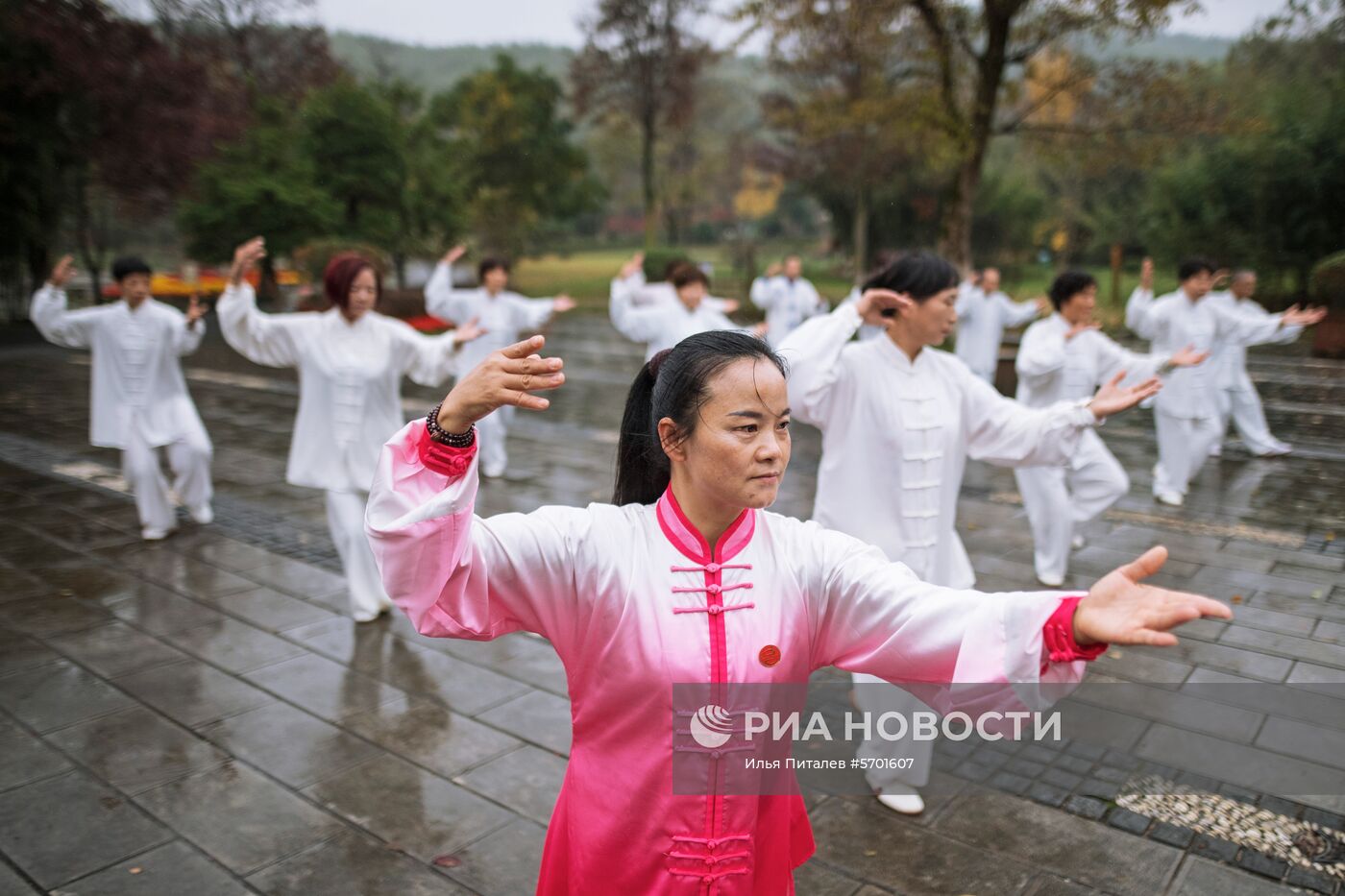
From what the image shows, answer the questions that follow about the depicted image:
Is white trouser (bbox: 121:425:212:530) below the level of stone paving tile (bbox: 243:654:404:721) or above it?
above

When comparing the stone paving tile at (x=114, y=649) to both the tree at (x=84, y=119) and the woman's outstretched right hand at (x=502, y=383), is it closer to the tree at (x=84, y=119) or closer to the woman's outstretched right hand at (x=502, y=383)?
the woman's outstretched right hand at (x=502, y=383)

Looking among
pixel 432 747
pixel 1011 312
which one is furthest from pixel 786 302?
pixel 432 747

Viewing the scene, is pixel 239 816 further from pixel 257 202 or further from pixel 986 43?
pixel 257 202

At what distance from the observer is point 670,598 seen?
192cm

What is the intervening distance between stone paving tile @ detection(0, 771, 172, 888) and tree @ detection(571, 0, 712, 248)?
34335 mm

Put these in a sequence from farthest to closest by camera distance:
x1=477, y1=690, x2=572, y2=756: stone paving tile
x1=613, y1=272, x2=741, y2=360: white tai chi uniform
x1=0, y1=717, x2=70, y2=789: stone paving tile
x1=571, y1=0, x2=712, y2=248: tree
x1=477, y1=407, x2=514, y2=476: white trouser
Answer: x1=571, y1=0, x2=712, y2=248: tree < x1=477, y1=407, x2=514, y2=476: white trouser < x1=613, y1=272, x2=741, y2=360: white tai chi uniform < x1=477, y1=690, x2=572, y2=756: stone paving tile < x1=0, y1=717, x2=70, y2=789: stone paving tile

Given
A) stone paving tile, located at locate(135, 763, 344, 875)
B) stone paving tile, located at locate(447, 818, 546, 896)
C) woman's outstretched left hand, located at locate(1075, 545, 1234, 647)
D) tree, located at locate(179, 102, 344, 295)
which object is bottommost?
stone paving tile, located at locate(447, 818, 546, 896)

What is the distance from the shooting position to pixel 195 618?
17.8ft

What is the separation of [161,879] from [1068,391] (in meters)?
6.23

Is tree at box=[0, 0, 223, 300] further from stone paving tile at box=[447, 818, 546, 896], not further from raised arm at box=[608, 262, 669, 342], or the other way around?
stone paving tile at box=[447, 818, 546, 896]

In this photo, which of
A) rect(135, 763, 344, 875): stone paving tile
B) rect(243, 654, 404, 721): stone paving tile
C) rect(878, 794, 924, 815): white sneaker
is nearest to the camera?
rect(135, 763, 344, 875): stone paving tile

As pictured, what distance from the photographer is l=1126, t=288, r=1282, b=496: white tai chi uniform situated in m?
8.17

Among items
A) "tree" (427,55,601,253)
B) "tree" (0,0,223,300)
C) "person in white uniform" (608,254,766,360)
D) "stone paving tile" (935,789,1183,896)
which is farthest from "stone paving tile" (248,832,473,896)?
"tree" (427,55,601,253)

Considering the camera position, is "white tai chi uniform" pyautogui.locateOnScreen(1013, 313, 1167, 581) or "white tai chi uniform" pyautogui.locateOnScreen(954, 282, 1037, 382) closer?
"white tai chi uniform" pyautogui.locateOnScreen(1013, 313, 1167, 581)
